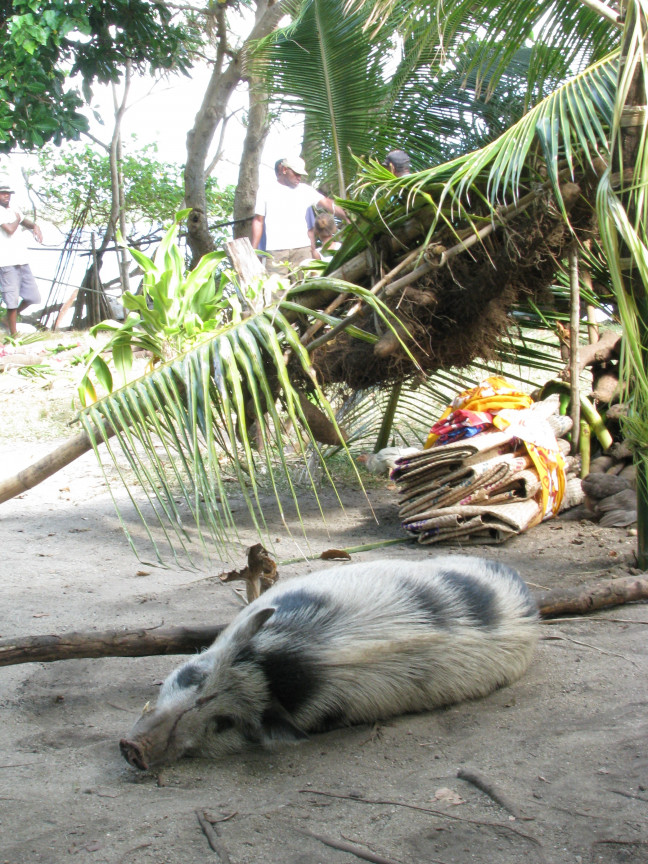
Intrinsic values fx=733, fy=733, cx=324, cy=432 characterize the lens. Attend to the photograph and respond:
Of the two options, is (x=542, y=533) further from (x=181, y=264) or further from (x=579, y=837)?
(x=579, y=837)

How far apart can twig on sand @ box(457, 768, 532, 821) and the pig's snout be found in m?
0.87

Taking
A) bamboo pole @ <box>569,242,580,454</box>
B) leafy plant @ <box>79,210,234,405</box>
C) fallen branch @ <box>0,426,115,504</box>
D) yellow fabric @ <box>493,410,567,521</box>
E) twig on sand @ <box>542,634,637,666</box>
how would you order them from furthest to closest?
yellow fabric @ <box>493,410,567,521</box> → bamboo pole @ <box>569,242,580,454</box> → leafy plant @ <box>79,210,234,405</box> → fallen branch @ <box>0,426,115,504</box> → twig on sand @ <box>542,634,637,666</box>

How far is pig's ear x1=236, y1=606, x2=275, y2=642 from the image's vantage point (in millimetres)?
2270

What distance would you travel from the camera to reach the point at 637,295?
3.32 meters

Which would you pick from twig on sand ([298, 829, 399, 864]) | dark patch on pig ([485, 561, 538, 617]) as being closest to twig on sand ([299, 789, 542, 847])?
twig on sand ([298, 829, 399, 864])

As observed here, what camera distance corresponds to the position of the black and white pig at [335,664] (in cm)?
222

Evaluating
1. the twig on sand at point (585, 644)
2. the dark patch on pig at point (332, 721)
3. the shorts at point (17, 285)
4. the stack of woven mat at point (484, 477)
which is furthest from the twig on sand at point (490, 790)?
the shorts at point (17, 285)

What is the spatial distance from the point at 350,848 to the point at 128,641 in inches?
47.7

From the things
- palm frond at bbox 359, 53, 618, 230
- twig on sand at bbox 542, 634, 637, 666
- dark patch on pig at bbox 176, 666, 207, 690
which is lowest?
twig on sand at bbox 542, 634, 637, 666

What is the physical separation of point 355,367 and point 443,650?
Result: 268 centimetres

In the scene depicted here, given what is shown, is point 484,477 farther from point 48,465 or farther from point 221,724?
point 221,724

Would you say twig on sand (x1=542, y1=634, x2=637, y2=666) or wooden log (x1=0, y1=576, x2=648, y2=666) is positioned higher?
wooden log (x1=0, y1=576, x2=648, y2=666)

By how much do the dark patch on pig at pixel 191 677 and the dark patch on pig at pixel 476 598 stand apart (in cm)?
91

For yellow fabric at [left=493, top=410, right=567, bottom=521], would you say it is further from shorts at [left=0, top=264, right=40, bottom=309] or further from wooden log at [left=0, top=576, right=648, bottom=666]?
shorts at [left=0, top=264, right=40, bottom=309]
